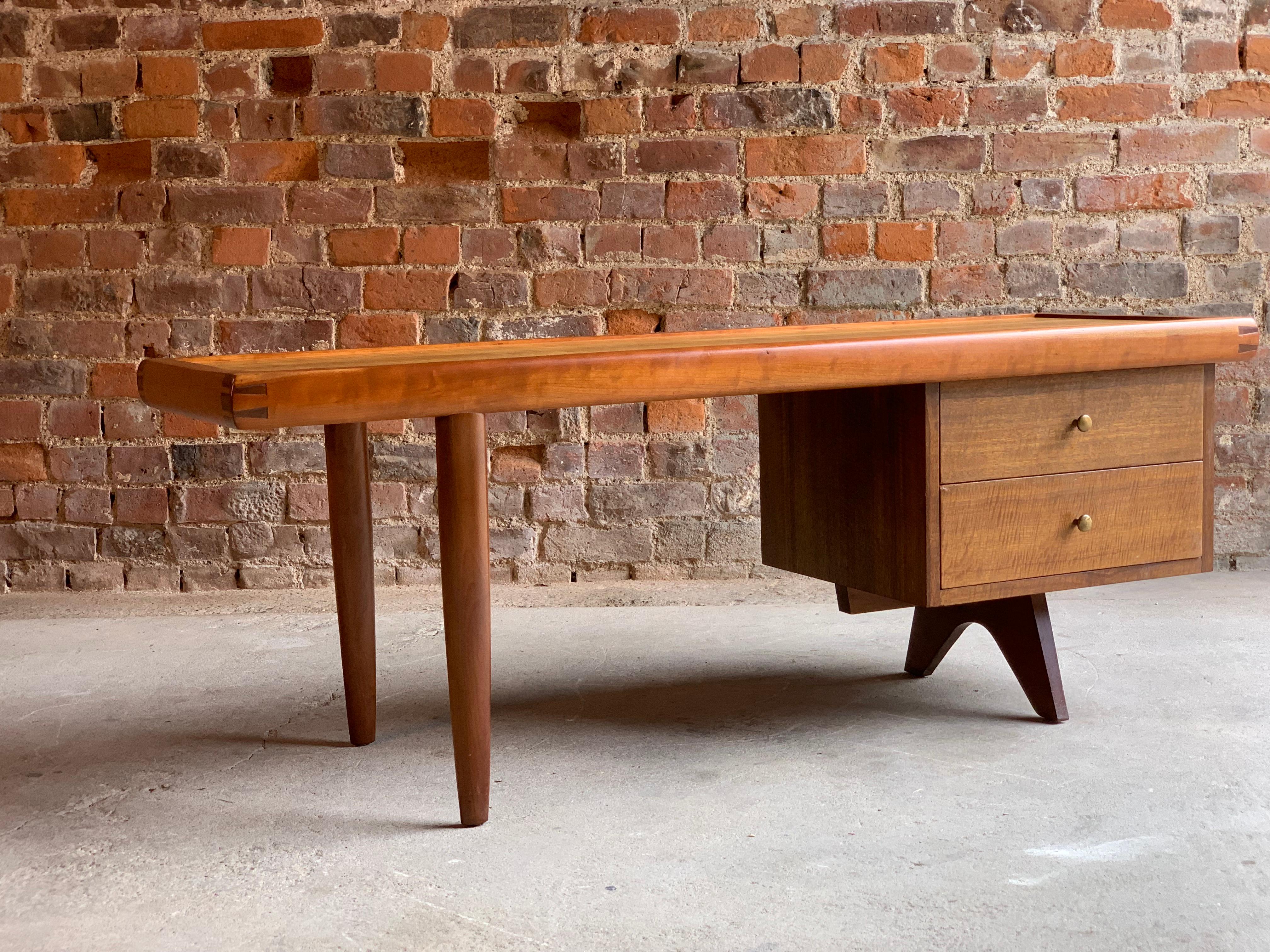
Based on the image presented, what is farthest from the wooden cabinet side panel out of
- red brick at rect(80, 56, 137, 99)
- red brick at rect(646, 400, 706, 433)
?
red brick at rect(80, 56, 137, 99)

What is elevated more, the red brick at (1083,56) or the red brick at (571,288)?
the red brick at (1083,56)

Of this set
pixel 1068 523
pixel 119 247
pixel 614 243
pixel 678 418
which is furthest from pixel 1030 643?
pixel 119 247

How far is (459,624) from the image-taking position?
1.88 metres

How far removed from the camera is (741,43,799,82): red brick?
3.37m

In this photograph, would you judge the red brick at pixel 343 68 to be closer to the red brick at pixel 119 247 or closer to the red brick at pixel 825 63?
the red brick at pixel 119 247

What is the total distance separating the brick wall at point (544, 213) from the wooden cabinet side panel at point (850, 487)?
3.39 ft

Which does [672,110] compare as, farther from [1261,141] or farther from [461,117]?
[1261,141]

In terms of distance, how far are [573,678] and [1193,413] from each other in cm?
128

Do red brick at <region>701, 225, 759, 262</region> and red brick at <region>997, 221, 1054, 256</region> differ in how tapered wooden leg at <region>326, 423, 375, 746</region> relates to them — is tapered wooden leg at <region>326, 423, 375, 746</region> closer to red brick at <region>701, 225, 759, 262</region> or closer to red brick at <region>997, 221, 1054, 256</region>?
red brick at <region>701, 225, 759, 262</region>

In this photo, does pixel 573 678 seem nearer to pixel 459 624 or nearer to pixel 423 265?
pixel 459 624

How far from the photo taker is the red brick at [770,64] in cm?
337

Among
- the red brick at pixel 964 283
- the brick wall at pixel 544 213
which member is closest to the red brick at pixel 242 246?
the brick wall at pixel 544 213

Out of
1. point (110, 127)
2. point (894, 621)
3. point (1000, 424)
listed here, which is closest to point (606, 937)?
point (1000, 424)

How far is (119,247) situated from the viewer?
11.1ft
